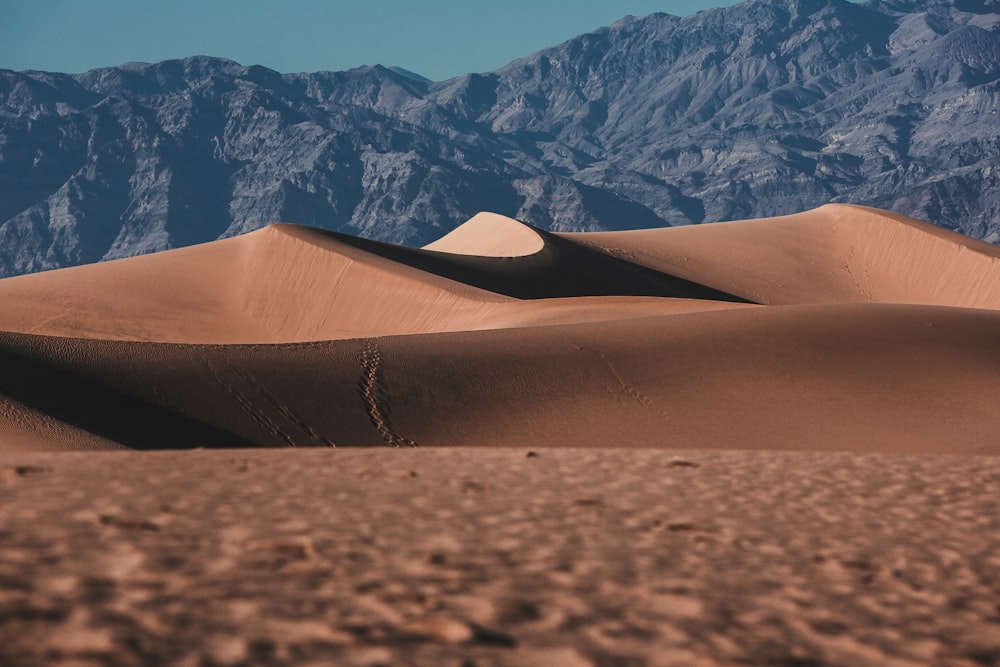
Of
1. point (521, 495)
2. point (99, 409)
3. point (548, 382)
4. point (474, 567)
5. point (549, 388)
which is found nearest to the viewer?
point (474, 567)

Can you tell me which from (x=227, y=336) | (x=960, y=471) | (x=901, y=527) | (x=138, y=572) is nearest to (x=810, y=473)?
(x=960, y=471)

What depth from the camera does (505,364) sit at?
1628 cm

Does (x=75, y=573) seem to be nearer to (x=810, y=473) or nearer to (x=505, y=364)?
(x=810, y=473)

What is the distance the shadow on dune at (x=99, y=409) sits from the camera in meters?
12.6

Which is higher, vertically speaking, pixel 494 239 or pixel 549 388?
pixel 494 239

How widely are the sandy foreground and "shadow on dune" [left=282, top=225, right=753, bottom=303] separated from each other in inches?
480

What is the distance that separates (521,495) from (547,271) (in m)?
32.5

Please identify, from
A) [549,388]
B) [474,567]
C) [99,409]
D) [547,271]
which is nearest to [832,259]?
[547,271]

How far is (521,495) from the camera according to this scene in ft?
22.2

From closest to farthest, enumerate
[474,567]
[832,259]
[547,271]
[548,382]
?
[474,567] < [548,382] < [547,271] < [832,259]

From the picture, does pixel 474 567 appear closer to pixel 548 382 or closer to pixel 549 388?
pixel 549 388

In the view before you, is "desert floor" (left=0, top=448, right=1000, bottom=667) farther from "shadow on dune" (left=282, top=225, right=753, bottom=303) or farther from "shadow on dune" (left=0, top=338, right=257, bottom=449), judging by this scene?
"shadow on dune" (left=282, top=225, right=753, bottom=303)

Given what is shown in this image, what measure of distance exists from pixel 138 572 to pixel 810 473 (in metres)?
5.35

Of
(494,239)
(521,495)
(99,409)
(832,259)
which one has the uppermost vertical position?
(832,259)
